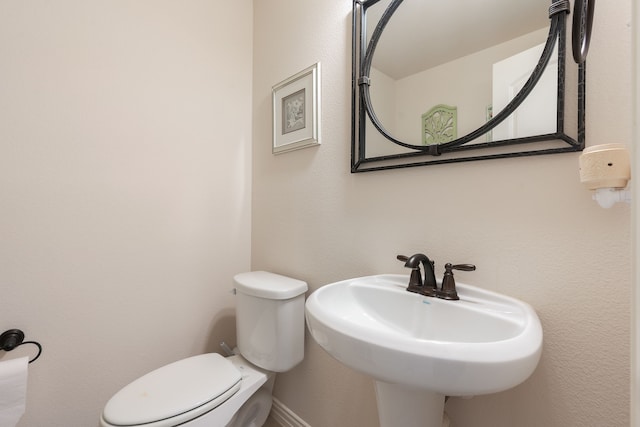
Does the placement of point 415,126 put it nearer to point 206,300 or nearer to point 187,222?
point 187,222

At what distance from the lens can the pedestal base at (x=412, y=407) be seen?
0.66 meters

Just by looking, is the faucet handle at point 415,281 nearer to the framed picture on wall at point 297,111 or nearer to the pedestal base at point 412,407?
the pedestal base at point 412,407

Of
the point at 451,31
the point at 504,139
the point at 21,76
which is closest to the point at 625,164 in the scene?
the point at 504,139

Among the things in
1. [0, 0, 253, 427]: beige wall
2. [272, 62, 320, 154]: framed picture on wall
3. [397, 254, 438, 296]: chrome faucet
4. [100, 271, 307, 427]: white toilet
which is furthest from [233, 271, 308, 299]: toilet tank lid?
[272, 62, 320, 154]: framed picture on wall

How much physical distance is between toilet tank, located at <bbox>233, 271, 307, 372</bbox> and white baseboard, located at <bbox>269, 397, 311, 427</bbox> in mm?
351

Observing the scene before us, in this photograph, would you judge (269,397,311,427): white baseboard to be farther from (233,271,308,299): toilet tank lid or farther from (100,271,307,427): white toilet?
(233,271,308,299): toilet tank lid

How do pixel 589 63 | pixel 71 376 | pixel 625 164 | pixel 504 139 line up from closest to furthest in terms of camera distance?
pixel 625 164 → pixel 589 63 → pixel 504 139 → pixel 71 376

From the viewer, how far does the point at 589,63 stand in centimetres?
61

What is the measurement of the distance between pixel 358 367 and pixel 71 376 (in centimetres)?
118

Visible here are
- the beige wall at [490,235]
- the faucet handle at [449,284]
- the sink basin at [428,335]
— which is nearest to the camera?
the sink basin at [428,335]

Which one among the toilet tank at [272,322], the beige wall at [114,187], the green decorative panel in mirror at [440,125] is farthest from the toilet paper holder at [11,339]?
the green decorative panel in mirror at [440,125]

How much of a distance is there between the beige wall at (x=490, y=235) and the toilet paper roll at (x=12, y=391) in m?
0.91

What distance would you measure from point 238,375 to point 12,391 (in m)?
0.64

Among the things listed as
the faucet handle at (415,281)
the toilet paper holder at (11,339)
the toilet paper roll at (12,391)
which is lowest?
the toilet paper roll at (12,391)
